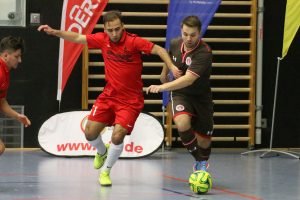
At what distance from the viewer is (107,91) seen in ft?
21.5

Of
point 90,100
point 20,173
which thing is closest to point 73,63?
point 90,100

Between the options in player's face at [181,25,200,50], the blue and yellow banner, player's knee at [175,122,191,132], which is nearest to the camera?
player's face at [181,25,200,50]

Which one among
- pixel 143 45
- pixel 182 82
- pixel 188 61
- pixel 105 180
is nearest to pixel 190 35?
pixel 188 61

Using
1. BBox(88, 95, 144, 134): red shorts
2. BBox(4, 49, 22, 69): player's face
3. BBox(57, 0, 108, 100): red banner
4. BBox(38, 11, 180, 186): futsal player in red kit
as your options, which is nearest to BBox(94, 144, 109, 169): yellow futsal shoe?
BBox(38, 11, 180, 186): futsal player in red kit

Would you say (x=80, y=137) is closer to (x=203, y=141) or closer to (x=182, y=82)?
(x=203, y=141)

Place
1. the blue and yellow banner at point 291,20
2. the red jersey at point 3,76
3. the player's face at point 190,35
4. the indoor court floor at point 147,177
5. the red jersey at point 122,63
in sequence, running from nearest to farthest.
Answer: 1. the red jersey at point 3,76
2. the indoor court floor at point 147,177
3. the player's face at point 190,35
4. the red jersey at point 122,63
5. the blue and yellow banner at point 291,20

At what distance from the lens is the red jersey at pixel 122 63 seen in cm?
643

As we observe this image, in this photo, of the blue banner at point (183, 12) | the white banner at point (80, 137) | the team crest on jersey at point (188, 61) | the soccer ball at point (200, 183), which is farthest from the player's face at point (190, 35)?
the white banner at point (80, 137)

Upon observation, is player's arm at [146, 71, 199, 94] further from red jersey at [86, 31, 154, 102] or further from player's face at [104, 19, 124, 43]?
player's face at [104, 19, 124, 43]

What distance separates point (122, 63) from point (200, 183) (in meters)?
1.45

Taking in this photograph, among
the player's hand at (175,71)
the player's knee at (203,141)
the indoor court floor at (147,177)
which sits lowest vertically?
the indoor court floor at (147,177)

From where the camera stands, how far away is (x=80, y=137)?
29.8ft

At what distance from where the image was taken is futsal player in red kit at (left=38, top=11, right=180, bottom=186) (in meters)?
6.29

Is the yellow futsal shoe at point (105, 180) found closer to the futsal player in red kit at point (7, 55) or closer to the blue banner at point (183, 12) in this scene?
the futsal player in red kit at point (7, 55)
